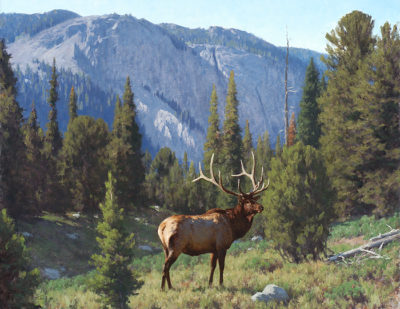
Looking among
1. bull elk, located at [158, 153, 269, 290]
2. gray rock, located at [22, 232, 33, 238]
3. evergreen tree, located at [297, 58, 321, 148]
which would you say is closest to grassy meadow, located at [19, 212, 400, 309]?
bull elk, located at [158, 153, 269, 290]

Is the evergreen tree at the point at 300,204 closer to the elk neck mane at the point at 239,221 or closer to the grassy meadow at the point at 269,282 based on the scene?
the grassy meadow at the point at 269,282

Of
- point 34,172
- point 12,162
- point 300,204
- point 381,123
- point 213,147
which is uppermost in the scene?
point 381,123

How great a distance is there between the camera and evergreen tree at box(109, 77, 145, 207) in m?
40.0

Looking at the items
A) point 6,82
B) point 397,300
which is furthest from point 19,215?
point 397,300

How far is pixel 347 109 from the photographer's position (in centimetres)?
2562

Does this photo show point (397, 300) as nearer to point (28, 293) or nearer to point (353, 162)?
point (28, 293)

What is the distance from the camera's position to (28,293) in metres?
6.85

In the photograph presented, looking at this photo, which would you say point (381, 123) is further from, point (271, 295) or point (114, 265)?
point (114, 265)

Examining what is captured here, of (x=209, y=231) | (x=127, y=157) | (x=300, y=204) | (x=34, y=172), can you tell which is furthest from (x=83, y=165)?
(x=209, y=231)

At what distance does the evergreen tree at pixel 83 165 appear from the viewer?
36594mm

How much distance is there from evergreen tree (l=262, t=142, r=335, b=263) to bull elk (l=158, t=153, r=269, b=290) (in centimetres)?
429

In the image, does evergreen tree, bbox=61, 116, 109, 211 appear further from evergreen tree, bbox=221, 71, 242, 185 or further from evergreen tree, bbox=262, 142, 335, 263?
evergreen tree, bbox=262, 142, 335, 263

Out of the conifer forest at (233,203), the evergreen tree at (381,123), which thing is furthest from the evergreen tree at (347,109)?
the evergreen tree at (381,123)

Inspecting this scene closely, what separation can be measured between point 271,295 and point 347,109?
19404 millimetres
